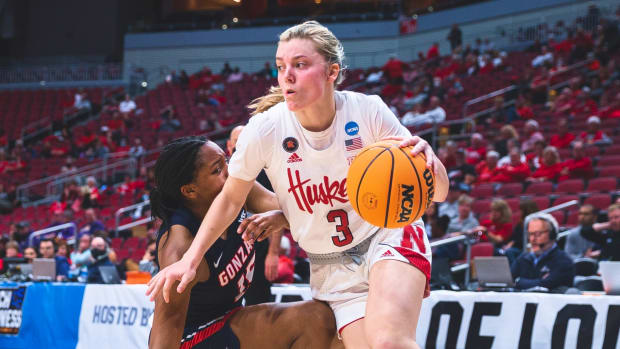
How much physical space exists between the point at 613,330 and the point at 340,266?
84.8 inches

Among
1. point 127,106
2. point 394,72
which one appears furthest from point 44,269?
point 127,106

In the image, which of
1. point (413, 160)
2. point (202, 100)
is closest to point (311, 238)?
point (413, 160)

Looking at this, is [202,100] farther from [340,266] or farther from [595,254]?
[340,266]

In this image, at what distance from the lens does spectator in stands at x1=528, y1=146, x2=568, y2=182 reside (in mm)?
9624

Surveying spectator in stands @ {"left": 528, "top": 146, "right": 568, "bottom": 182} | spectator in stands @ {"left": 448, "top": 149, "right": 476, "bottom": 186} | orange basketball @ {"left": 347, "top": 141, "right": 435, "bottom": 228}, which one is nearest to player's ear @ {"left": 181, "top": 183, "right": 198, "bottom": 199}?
orange basketball @ {"left": 347, "top": 141, "right": 435, "bottom": 228}

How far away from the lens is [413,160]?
265cm

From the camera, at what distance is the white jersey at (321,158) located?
295cm

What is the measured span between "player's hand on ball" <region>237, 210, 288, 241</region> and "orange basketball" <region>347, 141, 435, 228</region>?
20.0 inches

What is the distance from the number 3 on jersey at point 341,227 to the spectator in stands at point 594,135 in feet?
27.4

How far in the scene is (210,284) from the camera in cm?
320

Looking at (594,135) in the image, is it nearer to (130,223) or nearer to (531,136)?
(531,136)

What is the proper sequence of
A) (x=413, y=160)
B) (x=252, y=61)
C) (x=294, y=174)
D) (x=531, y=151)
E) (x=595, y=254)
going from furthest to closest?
(x=252, y=61) < (x=531, y=151) < (x=595, y=254) < (x=294, y=174) < (x=413, y=160)

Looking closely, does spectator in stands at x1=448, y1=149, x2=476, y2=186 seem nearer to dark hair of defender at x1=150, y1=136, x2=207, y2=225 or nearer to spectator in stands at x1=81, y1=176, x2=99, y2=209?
dark hair of defender at x1=150, y1=136, x2=207, y2=225

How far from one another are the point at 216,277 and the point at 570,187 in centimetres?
710
